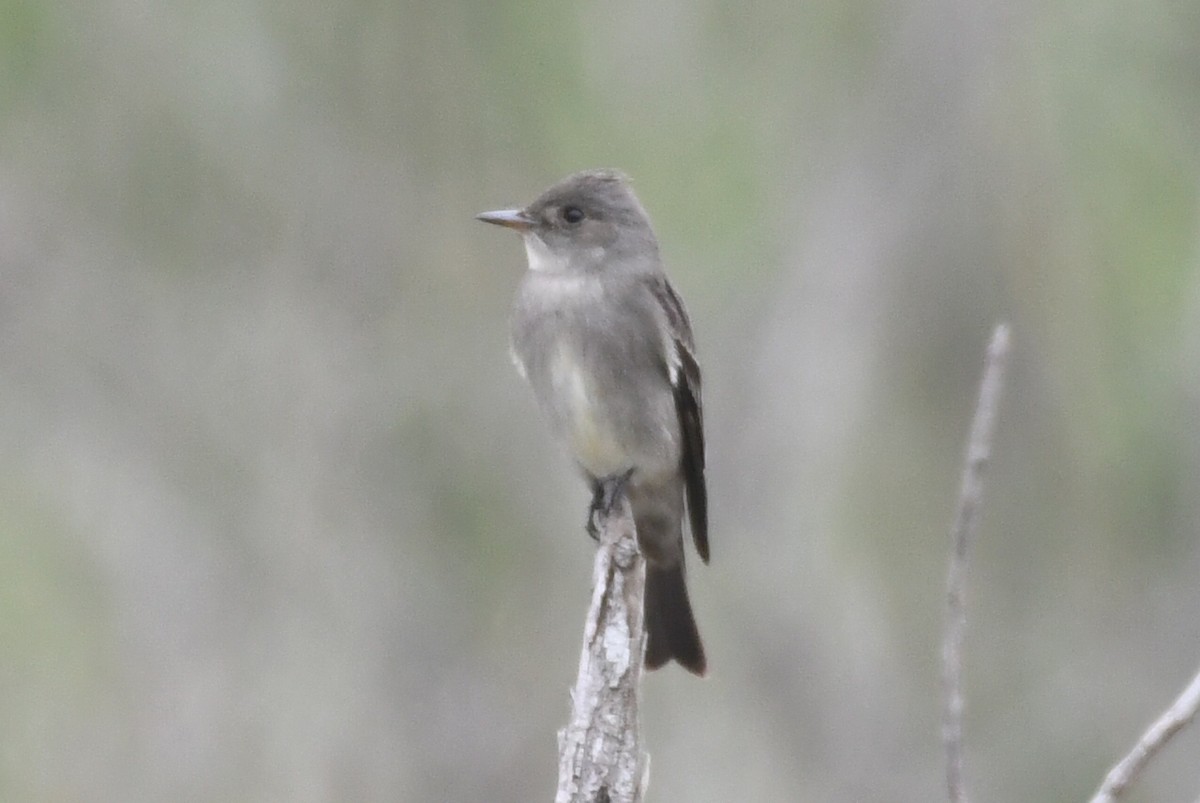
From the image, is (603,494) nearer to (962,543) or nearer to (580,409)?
(580,409)

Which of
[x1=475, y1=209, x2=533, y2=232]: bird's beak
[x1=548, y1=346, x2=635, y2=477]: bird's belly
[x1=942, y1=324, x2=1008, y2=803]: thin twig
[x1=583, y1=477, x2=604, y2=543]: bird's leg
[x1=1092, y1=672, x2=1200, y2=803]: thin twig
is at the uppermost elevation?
[x1=475, y1=209, x2=533, y2=232]: bird's beak

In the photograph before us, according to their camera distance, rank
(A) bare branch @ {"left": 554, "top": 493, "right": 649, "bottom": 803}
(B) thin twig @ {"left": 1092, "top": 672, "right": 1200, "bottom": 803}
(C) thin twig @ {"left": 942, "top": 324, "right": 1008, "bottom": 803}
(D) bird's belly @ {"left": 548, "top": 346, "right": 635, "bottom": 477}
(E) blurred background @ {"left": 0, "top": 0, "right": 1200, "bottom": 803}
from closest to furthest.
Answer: (B) thin twig @ {"left": 1092, "top": 672, "right": 1200, "bottom": 803} < (C) thin twig @ {"left": 942, "top": 324, "right": 1008, "bottom": 803} < (A) bare branch @ {"left": 554, "top": 493, "right": 649, "bottom": 803} < (D) bird's belly @ {"left": 548, "top": 346, "right": 635, "bottom": 477} < (E) blurred background @ {"left": 0, "top": 0, "right": 1200, "bottom": 803}

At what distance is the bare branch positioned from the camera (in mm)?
2926

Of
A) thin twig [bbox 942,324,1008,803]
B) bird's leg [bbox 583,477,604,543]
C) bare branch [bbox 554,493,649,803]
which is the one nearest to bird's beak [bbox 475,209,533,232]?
bird's leg [bbox 583,477,604,543]

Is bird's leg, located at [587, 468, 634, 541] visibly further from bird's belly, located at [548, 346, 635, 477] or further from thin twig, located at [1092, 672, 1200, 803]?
thin twig, located at [1092, 672, 1200, 803]

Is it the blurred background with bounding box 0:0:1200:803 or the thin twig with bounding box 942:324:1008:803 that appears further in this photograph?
the blurred background with bounding box 0:0:1200:803

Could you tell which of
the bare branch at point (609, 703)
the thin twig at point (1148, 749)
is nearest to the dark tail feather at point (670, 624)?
the bare branch at point (609, 703)

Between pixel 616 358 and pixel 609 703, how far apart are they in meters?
1.90

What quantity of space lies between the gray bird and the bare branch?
141 cm

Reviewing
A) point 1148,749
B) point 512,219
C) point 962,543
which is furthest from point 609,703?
point 512,219

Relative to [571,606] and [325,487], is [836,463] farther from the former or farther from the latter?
[325,487]

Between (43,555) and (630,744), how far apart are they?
11.6ft

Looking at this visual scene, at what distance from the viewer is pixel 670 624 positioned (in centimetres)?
504

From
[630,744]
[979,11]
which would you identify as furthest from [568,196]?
[630,744]
